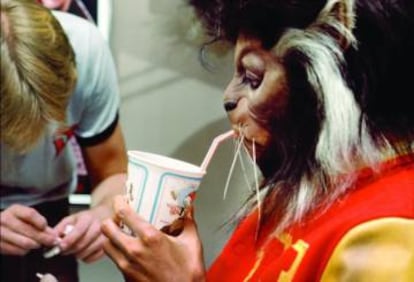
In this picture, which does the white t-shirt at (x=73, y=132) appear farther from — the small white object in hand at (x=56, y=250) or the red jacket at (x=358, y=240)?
the red jacket at (x=358, y=240)

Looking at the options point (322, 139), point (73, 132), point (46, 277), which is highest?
point (322, 139)

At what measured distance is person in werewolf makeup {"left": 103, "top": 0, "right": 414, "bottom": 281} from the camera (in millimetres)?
459

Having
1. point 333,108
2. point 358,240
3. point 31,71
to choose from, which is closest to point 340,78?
point 333,108

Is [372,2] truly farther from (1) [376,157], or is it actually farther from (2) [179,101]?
(2) [179,101]

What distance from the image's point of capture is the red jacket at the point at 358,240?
1.47 feet

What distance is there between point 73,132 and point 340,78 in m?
0.34

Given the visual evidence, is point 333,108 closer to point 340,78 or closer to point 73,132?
point 340,78

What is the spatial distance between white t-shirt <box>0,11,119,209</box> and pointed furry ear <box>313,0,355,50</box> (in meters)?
0.30

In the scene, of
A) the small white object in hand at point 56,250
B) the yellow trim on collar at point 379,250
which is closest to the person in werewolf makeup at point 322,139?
the yellow trim on collar at point 379,250

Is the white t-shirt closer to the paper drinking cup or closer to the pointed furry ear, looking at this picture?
the paper drinking cup

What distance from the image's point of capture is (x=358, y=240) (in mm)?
449

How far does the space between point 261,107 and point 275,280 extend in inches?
5.6

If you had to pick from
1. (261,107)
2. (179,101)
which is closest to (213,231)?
(179,101)

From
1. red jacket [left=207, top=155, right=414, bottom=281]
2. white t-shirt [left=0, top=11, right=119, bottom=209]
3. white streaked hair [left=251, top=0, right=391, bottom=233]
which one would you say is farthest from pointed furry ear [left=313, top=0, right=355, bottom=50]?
white t-shirt [left=0, top=11, right=119, bottom=209]
